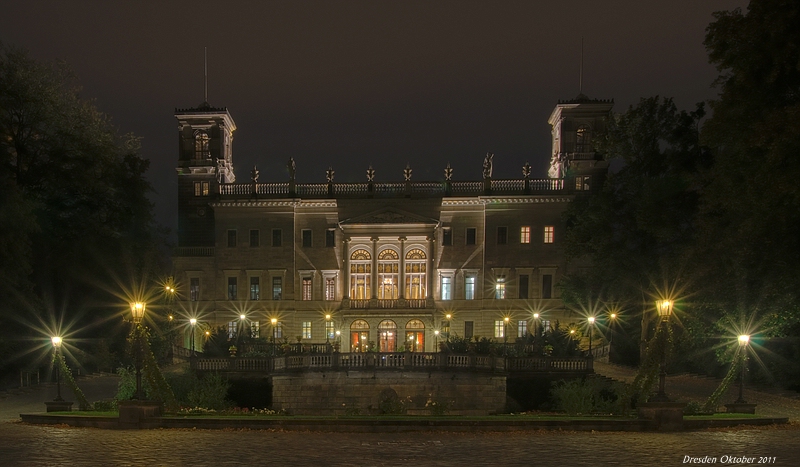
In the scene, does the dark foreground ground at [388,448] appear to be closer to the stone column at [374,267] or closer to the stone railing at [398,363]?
the stone railing at [398,363]

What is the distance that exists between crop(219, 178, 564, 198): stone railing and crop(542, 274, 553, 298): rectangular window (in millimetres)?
6359

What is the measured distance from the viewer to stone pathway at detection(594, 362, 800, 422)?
85.3 ft

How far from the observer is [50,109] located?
1550 inches

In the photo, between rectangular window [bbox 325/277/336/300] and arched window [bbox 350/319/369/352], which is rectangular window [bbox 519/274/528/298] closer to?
arched window [bbox 350/319/369/352]

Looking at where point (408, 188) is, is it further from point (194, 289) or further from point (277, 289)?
point (194, 289)

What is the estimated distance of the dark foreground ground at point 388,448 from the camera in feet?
50.7

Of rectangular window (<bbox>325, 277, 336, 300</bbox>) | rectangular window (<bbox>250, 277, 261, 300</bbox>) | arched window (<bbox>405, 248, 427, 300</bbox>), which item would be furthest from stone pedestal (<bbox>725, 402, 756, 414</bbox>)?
rectangular window (<bbox>250, 277, 261, 300</bbox>)

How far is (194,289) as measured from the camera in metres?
57.7

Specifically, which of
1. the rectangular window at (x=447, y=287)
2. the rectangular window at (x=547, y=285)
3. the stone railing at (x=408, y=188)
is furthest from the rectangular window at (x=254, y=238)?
the rectangular window at (x=547, y=285)

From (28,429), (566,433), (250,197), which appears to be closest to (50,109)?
(250,197)

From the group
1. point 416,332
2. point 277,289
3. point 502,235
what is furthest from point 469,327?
point 277,289

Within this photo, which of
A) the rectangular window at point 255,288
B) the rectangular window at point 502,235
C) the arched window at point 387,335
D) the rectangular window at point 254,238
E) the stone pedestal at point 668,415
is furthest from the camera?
the rectangular window at point 254,238

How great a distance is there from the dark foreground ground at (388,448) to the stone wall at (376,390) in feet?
52.9

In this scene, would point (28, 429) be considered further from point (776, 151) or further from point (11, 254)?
point (776, 151)
